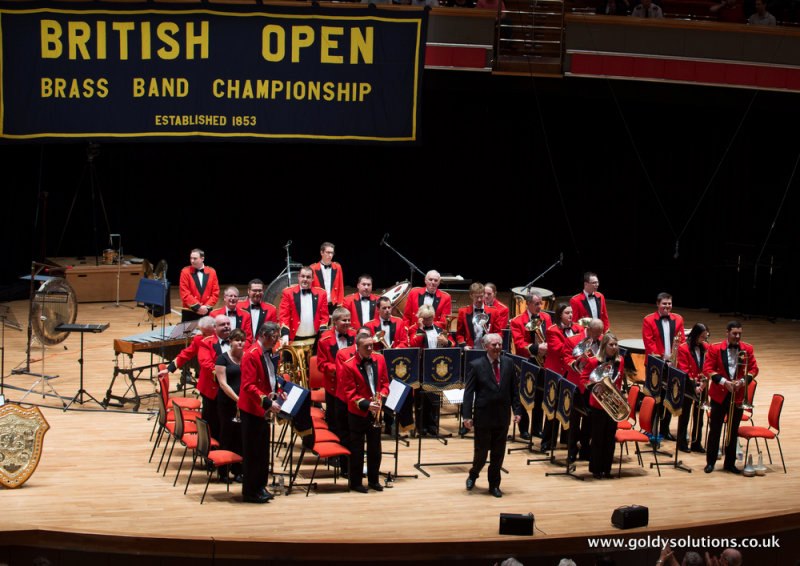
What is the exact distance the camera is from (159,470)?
967 centimetres

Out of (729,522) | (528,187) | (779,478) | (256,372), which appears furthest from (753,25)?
(256,372)

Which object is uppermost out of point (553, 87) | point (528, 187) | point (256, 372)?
point (553, 87)

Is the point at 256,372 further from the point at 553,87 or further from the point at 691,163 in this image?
the point at 691,163

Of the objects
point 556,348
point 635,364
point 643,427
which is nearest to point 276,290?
point 556,348

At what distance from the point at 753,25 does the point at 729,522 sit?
8.31 meters

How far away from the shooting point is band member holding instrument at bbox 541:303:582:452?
1037 centimetres

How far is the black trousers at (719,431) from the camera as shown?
33.3ft

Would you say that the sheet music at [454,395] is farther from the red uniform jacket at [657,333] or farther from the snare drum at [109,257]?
the snare drum at [109,257]

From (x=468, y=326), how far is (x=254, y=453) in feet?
10.0

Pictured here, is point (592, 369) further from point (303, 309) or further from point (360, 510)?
point (303, 309)

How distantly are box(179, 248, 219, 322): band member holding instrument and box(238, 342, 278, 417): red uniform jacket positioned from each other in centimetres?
343

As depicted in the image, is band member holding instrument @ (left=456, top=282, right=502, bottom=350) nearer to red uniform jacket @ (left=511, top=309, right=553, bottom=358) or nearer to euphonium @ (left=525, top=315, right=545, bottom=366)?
red uniform jacket @ (left=511, top=309, right=553, bottom=358)

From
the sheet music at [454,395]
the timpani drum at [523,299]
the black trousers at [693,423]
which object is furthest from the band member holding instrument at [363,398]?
the timpani drum at [523,299]

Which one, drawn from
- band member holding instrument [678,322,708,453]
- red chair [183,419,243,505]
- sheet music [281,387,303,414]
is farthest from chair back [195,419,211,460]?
band member holding instrument [678,322,708,453]
